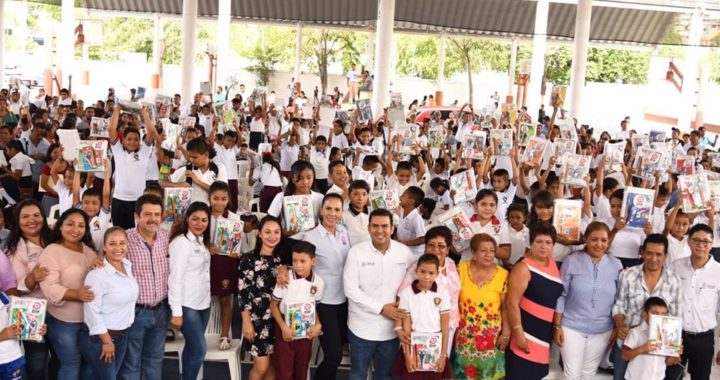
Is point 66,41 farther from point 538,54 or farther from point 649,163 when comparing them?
point 649,163

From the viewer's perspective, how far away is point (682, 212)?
6562 millimetres

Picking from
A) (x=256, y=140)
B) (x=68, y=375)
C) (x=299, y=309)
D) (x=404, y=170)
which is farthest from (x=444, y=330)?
(x=256, y=140)

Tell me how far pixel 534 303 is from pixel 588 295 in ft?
1.34

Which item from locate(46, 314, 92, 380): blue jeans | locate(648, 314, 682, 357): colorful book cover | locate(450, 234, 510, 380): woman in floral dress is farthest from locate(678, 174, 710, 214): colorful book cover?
locate(46, 314, 92, 380): blue jeans

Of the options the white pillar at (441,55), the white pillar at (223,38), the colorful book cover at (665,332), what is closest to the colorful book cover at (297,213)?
the colorful book cover at (665,332)

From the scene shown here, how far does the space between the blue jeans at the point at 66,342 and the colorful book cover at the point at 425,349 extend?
2.09 m

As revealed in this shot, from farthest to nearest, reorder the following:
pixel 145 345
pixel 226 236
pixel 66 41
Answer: pixel 66 41 < pixel 226 236 < pixel 145 345

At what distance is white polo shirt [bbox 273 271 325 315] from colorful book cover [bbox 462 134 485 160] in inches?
159

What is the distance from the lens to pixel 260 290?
216 inches

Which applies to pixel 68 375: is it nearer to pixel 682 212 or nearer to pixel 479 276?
pixel 479 276

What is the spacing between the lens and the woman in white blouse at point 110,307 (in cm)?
499

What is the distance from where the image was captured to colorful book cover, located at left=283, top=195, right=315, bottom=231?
600 cm

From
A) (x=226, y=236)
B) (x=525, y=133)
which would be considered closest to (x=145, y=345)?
(x=226, y=236)

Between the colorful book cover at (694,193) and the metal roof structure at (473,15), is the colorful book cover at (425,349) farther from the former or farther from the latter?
the metal roof structure at (473,15)
